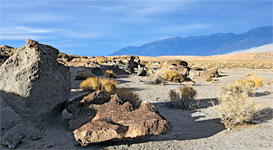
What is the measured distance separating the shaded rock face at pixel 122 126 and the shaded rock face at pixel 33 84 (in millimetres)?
1417

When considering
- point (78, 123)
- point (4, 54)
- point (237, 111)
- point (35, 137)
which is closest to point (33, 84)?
point (35, 137)

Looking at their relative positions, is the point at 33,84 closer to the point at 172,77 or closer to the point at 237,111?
the point at 237,111

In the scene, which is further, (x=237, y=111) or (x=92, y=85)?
(x=92, y=85)

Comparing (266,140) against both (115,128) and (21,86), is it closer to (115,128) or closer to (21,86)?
(115,128)

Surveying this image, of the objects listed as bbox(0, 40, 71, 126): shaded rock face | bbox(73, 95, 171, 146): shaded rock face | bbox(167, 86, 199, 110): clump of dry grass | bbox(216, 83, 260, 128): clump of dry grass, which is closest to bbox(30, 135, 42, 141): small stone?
bbox(0, 40, 71, 126): shaded rock face

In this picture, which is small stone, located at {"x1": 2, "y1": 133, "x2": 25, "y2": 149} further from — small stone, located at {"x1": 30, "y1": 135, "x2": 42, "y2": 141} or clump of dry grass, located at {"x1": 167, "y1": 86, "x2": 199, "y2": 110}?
clump of dry grass, located at {"x1": 167, "y1": 86, "x2": 199, "y2": 110}

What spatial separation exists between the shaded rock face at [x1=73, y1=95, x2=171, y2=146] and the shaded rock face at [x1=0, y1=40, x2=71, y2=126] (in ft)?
4.65

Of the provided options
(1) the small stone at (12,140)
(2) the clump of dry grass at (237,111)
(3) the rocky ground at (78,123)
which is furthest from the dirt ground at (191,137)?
(2) the clump of dry grass at (237,111)

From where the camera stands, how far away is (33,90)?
6.80 meters

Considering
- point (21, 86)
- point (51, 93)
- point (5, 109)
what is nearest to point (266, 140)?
point (51, 93)

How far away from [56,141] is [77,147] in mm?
725

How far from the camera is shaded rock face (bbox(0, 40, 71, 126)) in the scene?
6785 millimetres

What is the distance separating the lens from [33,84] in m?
6.79

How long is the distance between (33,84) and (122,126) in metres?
2.69
